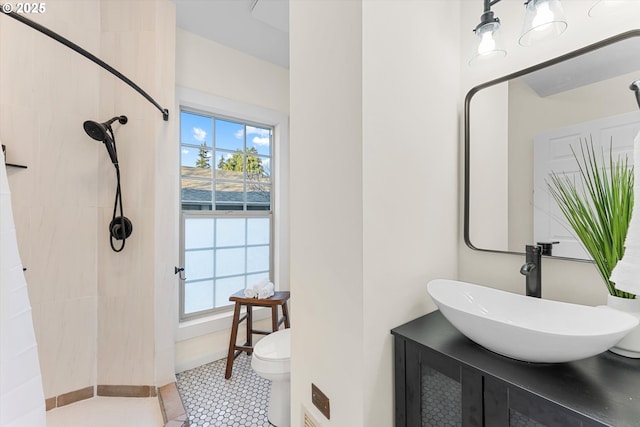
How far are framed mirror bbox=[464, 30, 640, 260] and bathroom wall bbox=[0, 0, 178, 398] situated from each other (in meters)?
1.90

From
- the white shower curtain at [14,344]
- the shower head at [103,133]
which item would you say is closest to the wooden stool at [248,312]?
the shower head at [103,133]

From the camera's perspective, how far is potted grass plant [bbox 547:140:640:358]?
75cm

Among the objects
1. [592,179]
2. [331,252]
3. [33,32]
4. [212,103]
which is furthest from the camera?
[212,103]

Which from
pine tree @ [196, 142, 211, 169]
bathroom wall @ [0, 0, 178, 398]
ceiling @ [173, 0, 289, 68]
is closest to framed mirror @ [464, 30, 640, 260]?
ceiling @ [173, 0, 289, 68]

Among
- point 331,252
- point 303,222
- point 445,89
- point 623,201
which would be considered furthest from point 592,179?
point 303,222

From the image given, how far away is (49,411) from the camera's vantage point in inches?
62.8

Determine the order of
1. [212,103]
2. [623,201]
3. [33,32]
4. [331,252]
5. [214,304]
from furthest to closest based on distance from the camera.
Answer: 1. [214,304]
2. [212,103]
3. [33,32]
4. [331,252]
5. [623,201]

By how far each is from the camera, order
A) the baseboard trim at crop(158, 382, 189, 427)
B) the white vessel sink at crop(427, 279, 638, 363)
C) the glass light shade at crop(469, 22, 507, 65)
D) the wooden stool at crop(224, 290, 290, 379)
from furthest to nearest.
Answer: the wooden stool at crop(224, 290, 290, 379) → the baseboard trim at crop(158, 382, 189, 427) → the glass light shade at crop(469, 22, 507, 65) → the white vessel sink at crop(427, 279, 638, 363)

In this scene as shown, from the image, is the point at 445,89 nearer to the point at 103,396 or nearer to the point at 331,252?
the point at 331,252

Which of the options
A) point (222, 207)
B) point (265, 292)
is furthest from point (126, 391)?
point (222, 207)

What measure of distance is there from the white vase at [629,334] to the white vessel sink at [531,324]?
4 centimetres

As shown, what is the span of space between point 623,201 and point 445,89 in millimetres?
708

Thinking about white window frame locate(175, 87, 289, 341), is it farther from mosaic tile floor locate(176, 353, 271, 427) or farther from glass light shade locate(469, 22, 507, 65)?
glass light shade locate(469, 22, 507, 65)

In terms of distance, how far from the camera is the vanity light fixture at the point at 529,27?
34.1 inches
